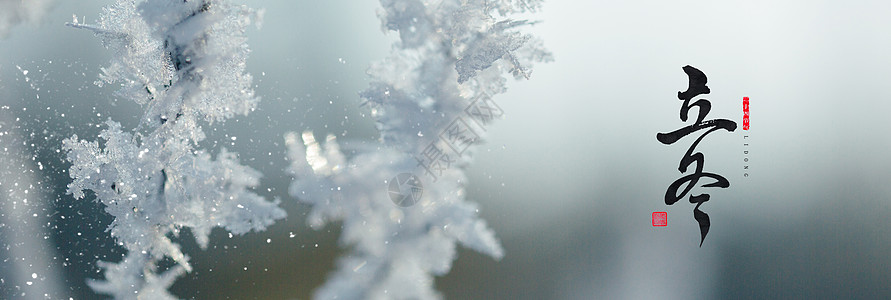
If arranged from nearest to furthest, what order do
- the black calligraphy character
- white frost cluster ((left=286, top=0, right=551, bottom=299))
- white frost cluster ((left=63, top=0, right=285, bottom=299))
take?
white frost cluster ((left=286, top=0, right=551, bottom=299)), white frost cluster ((left=63, top=0, right=285, bottom=299)), the black calligraphy character

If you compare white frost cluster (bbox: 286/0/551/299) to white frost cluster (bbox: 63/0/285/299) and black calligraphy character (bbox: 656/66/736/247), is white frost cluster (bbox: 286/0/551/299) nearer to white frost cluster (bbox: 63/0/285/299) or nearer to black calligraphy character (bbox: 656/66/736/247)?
white frost cluster (bbox: 63/0/285/299)

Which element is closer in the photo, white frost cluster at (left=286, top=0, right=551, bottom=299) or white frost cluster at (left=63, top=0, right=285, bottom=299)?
white frost cluster at (left=286, top=0, right=551, bottom=299)

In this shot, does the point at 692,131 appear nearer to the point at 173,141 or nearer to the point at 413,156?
the point at 413,156

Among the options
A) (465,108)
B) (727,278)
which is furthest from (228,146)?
(727,278)

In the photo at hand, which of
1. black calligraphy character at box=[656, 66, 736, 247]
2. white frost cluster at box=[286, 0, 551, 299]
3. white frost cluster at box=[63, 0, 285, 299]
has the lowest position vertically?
black calligraphy character at box=[656, 66, 736, 247]

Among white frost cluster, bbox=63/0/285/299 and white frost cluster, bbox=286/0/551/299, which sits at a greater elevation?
white frost cluster, bbox=63/0/285/299

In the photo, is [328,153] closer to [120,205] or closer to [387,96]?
[387,96]

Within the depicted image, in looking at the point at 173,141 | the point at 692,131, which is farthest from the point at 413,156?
the point at 692,131

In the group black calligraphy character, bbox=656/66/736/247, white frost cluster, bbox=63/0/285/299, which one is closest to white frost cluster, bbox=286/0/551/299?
white frost cluster, bbox=63/0/285/299

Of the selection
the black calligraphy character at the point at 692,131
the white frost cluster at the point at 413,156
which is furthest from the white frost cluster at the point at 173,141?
the black calligraphy character at the point at 692,131
